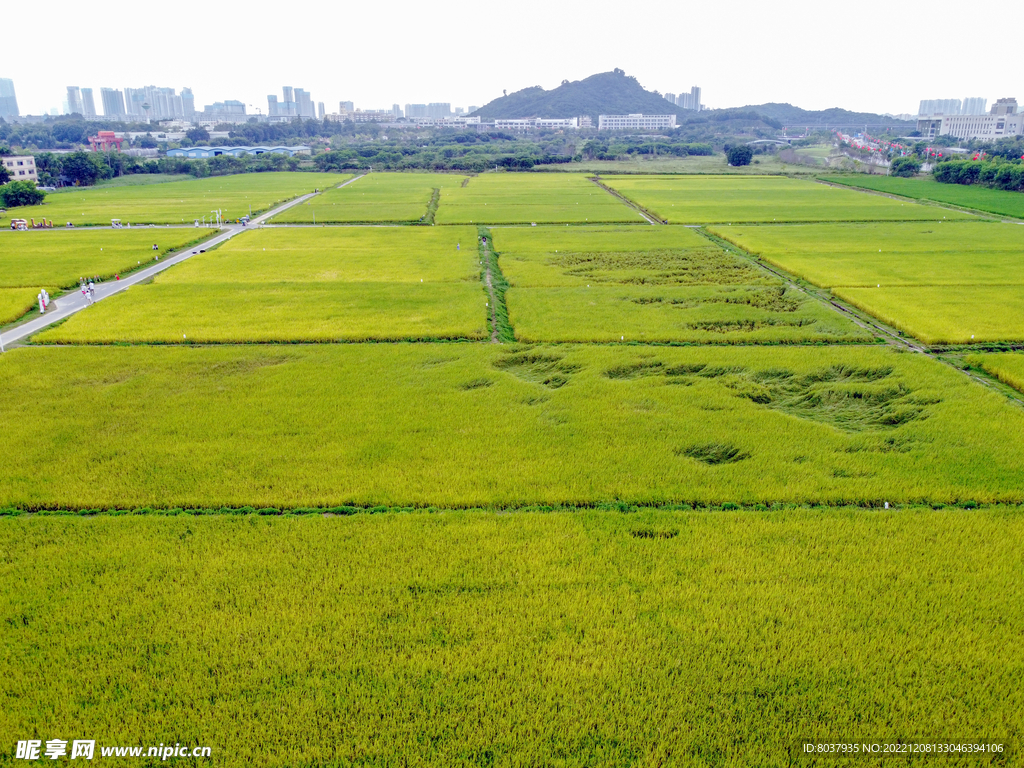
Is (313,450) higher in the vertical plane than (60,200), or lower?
lower

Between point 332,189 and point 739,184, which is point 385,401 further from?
point 739,184

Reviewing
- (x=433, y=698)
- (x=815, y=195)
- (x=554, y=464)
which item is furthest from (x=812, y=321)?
(x=815, y=195)

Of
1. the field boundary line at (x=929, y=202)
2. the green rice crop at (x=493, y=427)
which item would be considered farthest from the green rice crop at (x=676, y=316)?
the field boundary line at (x=929, y=202)

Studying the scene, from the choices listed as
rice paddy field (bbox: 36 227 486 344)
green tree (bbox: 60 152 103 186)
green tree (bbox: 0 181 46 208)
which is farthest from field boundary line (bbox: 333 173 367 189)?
rice paddy field (bbox: 36 227 486 344)

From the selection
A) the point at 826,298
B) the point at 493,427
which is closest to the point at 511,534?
the point at 493,427

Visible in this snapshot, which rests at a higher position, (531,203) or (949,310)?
(531,203)

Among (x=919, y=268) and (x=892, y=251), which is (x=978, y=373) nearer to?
(x=919, y=268)
